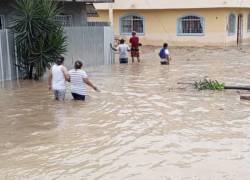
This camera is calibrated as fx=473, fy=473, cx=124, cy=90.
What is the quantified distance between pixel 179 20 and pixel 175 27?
542 mm

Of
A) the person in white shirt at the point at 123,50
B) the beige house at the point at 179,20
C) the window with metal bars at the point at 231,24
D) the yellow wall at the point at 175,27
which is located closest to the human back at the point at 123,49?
the person in white shirt at the point at 123,50

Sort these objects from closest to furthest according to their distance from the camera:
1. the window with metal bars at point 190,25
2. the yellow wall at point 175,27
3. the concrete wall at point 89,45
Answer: the concrete wall at point 89,45
the yellow wall at point 175,27
the window with metal bars at point 190,25

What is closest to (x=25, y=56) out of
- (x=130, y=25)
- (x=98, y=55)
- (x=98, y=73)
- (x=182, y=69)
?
(x=98, y=73)

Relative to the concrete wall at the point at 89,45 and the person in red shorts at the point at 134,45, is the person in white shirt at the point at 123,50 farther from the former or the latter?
the person in red shorts at the point at 134,45

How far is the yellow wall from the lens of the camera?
31.2m

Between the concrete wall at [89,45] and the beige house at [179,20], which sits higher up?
the beige house at [179,20]

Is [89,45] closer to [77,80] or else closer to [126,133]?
[77,80]

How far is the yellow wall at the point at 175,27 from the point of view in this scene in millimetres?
31203

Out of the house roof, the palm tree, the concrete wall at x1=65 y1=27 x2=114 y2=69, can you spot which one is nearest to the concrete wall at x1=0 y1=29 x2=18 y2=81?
the palm tree

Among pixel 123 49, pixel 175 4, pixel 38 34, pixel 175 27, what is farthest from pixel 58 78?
pixel 175 27

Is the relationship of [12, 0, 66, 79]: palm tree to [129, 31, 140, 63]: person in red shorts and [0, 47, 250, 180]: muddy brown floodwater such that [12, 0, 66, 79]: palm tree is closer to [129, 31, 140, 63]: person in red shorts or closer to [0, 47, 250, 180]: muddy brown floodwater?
[0, 47, 250, 180]: muddy brown floodwater

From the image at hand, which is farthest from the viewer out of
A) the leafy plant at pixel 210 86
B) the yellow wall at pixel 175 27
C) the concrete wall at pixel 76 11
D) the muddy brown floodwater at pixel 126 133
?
the yellow wall at pixel 175 27

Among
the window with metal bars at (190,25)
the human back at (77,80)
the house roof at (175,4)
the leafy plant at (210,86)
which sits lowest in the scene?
the leafy plant at (210,86)

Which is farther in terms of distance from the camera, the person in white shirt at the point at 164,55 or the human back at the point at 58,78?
the person in white shirt at the point at 164,55
